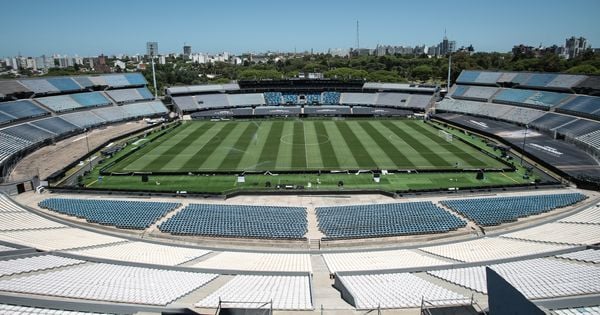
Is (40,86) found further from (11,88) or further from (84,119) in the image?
(84,119)

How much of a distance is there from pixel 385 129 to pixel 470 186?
108 ft

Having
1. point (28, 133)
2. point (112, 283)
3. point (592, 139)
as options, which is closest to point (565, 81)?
point (592, 139)

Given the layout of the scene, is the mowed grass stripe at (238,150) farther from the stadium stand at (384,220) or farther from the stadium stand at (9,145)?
the stadium stand at (9,145)

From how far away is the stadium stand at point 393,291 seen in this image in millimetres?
15008

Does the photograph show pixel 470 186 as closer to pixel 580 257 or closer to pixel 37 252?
pixel 580 257

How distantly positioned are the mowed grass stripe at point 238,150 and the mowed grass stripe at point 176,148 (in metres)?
7.92

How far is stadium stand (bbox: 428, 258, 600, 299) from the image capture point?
1470 cm

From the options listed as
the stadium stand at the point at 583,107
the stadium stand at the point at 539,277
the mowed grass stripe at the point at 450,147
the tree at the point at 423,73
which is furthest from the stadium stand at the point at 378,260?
the tree at the point at 423,73

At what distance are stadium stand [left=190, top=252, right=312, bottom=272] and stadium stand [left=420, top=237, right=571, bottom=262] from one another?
29.9 feet

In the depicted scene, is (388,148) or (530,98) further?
(530,98)

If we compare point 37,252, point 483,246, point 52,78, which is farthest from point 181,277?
point 52,78

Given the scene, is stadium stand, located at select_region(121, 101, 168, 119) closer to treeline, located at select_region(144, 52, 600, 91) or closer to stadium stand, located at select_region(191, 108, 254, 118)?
stadium stand, located at select_region(191, 108, 254, 118)

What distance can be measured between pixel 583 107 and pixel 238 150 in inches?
2270

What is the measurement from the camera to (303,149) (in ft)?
192
